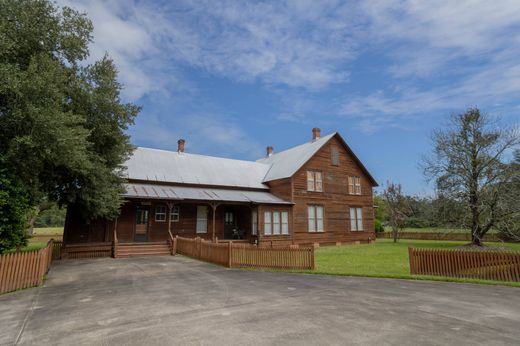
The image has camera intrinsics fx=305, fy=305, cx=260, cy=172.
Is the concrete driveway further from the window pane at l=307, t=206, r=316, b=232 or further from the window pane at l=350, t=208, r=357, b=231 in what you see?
the window pane at l=350, t=208, r=357, b=231

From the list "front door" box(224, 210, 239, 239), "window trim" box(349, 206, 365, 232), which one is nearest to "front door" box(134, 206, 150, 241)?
"front door" box(224, 210, 239, 239)

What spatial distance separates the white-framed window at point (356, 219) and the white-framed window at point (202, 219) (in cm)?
1393

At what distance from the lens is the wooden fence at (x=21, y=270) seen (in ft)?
30.6

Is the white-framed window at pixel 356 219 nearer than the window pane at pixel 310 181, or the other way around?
the window pane at pixel 310 181

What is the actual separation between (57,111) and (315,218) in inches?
814

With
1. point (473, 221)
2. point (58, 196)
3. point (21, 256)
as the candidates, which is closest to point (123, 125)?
point (58, 196)

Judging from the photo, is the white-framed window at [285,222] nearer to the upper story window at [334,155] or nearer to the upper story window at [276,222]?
the upper story window at [276,222]

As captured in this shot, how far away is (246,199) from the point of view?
2362 cm

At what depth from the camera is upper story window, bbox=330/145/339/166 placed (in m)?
28.5

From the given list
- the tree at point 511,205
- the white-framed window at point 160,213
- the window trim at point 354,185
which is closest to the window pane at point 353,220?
the window trim at point 354,185

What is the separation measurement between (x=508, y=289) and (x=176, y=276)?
37.5 feet

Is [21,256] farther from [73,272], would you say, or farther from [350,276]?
[350,276]

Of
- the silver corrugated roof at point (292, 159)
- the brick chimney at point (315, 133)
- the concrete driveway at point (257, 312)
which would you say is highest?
the brick chimney at point (315, 133)

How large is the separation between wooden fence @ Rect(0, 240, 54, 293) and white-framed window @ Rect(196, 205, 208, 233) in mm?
13514
